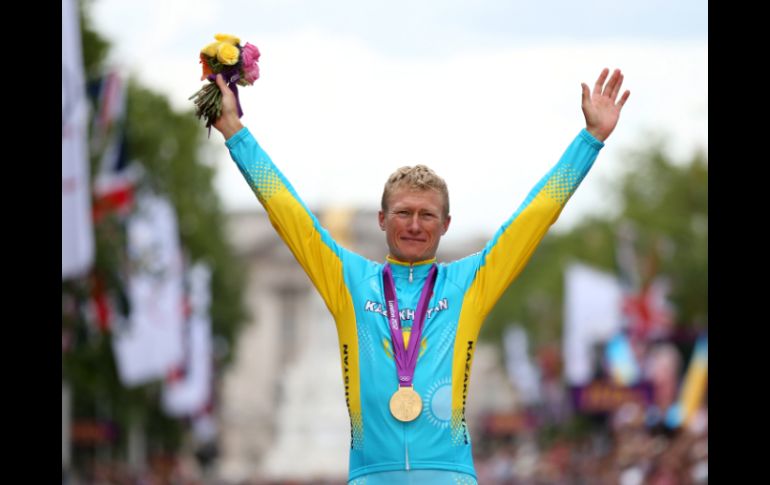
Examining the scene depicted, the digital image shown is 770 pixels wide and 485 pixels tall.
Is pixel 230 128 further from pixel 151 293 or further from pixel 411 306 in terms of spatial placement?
pixel 151 293

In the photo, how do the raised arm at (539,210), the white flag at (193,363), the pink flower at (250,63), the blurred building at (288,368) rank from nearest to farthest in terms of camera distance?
1. the raised arm at (539,210)
2. the pink flower at (250,63)
3. the white flag at (193,363)
4. the blurred building at (288,368)

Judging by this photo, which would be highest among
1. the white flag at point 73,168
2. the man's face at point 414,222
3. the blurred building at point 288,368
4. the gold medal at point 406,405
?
the blurred building at point 288,368

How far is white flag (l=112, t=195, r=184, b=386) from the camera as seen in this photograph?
30516mm

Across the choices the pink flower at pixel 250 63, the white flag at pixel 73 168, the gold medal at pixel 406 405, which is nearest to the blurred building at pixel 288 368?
the white flag at pixel 73 168

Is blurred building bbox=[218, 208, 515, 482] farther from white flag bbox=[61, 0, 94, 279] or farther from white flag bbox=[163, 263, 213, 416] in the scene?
white flag bbox=[61, 0, 94, 279]

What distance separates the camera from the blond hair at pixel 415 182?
19.0ft

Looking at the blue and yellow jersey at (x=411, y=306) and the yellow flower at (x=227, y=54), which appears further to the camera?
the yellow flower at (x=227, y=54)

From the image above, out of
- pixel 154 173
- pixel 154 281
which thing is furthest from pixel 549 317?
pixel 154 281

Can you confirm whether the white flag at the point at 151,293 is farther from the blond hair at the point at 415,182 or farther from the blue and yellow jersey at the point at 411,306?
the blond hair at the point at 415,182

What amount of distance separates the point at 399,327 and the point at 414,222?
1.20 ft

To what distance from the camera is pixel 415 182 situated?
580 centimetres

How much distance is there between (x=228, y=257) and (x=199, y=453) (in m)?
8.15

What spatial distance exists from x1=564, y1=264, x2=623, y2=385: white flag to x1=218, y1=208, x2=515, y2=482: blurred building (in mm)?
48124
